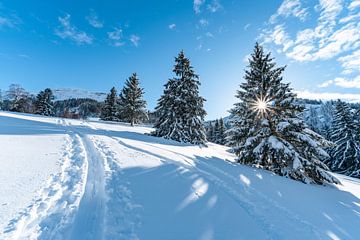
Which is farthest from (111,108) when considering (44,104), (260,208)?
(260,208)

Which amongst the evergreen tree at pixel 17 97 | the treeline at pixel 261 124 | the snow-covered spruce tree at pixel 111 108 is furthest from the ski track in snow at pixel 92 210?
the evergreen tree at pixel 17 97

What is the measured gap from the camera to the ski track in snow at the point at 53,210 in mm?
3631

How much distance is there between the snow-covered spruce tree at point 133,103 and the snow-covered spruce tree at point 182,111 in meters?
10.6

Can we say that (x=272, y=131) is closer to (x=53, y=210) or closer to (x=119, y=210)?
(x=119, y=210)

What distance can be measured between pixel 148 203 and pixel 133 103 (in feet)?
93.2

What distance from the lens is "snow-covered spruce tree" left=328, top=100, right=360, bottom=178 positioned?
24875 millimetres

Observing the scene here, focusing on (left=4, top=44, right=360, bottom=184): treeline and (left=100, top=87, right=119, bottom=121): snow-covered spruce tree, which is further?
(left=100, top=87, right=119, bottom=121): snow-covered spruce tree

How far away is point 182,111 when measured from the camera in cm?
2136

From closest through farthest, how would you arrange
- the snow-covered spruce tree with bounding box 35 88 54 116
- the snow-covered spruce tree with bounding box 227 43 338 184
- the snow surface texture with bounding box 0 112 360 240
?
1. the snow surface texture with bounding box 0 112 360 240
2. the snow-covered spruce tree with bounding box 227 43 338 184
3. the snow-covered spruce tree with bounding box 35 88 54 116

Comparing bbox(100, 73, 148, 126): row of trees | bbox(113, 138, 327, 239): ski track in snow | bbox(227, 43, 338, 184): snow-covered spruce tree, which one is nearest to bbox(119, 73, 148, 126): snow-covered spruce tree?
bbox(100, 73, 148, 126): row of trees

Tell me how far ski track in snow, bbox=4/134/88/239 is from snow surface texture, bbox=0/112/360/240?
0.05ft

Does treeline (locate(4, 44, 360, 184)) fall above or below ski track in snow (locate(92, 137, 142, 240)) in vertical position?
above

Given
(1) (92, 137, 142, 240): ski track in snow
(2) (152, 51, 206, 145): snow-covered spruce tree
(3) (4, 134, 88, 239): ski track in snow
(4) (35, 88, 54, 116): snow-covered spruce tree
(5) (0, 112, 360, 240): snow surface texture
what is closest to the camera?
(3) (4, 134, 88, 239): ski track in snow

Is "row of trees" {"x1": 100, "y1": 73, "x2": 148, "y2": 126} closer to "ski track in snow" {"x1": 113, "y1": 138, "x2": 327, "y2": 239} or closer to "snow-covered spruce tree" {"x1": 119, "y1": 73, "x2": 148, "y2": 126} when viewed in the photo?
"snow-covered spruce tree" {"x1": 119, "y1": 73, "x2": 148, "y2": 126}
